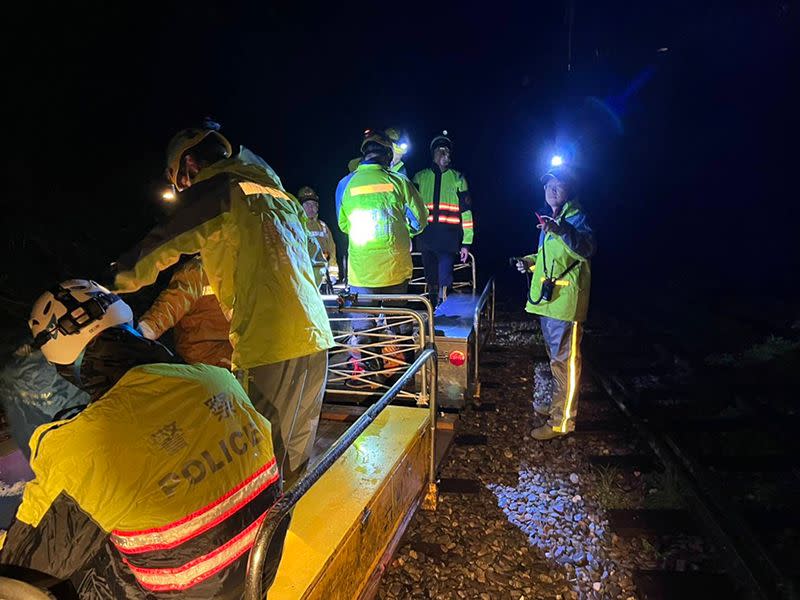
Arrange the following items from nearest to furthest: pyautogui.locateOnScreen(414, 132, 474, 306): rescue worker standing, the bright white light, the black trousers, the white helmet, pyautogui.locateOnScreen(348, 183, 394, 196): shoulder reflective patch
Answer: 1. the white helmet
2. pyautogui.locateOnScreen(348, 183, 394, 196): shoulder reflective patch
3. the bright white light
4. pyautogui.locateOnScreen(414, 132, 474, 306): rescue worker standing
5. the black trousers

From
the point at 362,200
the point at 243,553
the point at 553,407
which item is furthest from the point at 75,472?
the point at 553,407

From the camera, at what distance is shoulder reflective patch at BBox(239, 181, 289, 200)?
2.25 metres

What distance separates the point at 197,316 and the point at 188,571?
5.79 feet

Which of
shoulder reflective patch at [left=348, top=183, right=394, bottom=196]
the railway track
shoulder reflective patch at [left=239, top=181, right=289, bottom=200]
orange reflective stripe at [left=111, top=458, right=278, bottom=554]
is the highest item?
shoulder reflective patch at [left=239, top=181, right=289, bottom=200]

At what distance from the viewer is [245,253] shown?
88.4 inches

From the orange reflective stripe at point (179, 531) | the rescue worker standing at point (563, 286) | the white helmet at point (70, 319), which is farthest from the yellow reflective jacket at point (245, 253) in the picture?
the rescue worker standing at point (563, 286)

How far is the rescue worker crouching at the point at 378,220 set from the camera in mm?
4027

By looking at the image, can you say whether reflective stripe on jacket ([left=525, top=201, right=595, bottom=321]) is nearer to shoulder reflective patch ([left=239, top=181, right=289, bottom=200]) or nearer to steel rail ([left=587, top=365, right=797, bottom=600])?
steel rail ([left=587, top=365, right=797, bottom=600])

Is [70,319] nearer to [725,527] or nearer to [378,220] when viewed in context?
[378,220]

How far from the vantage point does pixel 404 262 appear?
4363 millimetres

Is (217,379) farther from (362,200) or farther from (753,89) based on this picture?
(753,89)

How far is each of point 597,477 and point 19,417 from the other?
162 inches

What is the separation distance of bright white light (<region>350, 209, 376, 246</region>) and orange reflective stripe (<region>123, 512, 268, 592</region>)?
3.10m

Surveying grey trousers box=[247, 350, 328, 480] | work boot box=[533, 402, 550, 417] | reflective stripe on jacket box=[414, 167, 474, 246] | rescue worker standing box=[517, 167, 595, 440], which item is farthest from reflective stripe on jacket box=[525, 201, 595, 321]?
grey trousers box=[247, 350, 328, 480]
